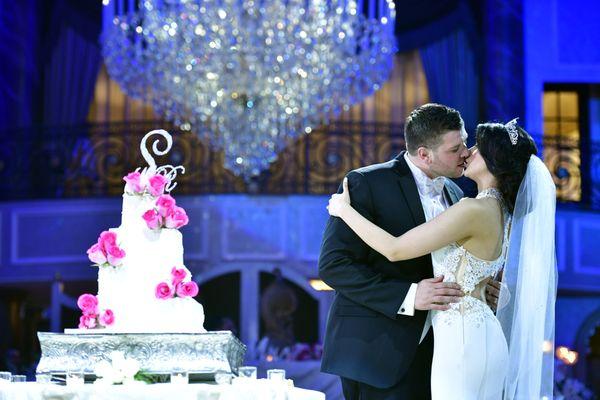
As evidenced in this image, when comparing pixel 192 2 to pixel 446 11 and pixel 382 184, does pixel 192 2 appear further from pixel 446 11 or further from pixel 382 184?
pixel 446 11

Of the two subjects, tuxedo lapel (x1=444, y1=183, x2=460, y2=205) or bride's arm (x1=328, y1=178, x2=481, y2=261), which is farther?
tuxedo lapel (x1=444, y1=183, x2=460, y2=205)

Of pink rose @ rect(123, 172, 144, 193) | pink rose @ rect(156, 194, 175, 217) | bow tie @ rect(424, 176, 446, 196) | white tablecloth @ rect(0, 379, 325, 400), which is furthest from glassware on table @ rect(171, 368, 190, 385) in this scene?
bow tie @ rect(424, 176, 446, 196)

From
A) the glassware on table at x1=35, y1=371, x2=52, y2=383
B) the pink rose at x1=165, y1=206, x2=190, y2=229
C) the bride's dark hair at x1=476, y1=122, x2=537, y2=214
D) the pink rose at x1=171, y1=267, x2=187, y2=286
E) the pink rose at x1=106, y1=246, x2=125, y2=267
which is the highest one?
the bride's dark hair at x1=476, y1=122, x2=537, y2=214

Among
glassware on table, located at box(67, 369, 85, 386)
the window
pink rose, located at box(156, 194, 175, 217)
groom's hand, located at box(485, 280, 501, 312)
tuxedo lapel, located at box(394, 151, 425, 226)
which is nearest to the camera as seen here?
glassware on table, located at box(67, 369, 85, 386)

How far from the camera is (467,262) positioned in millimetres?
4105

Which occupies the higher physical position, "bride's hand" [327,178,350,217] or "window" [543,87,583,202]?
"window" [543,87,583,202]

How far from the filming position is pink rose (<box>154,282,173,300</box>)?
14.6 ft

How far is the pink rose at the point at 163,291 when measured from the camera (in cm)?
445

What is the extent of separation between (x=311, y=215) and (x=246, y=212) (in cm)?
68

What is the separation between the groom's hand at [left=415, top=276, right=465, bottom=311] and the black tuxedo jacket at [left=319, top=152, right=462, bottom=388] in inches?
2.4

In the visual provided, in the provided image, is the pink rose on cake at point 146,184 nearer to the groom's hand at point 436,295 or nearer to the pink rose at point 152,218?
the pink rose at point 152,218

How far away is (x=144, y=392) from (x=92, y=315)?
596mm

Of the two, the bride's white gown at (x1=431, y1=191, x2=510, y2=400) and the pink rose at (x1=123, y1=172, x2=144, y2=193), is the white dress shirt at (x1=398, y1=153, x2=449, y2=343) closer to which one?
the bride's white gown at (x1=431, y1=191, x2=510, y2=400)

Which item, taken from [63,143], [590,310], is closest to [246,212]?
[63,143]
